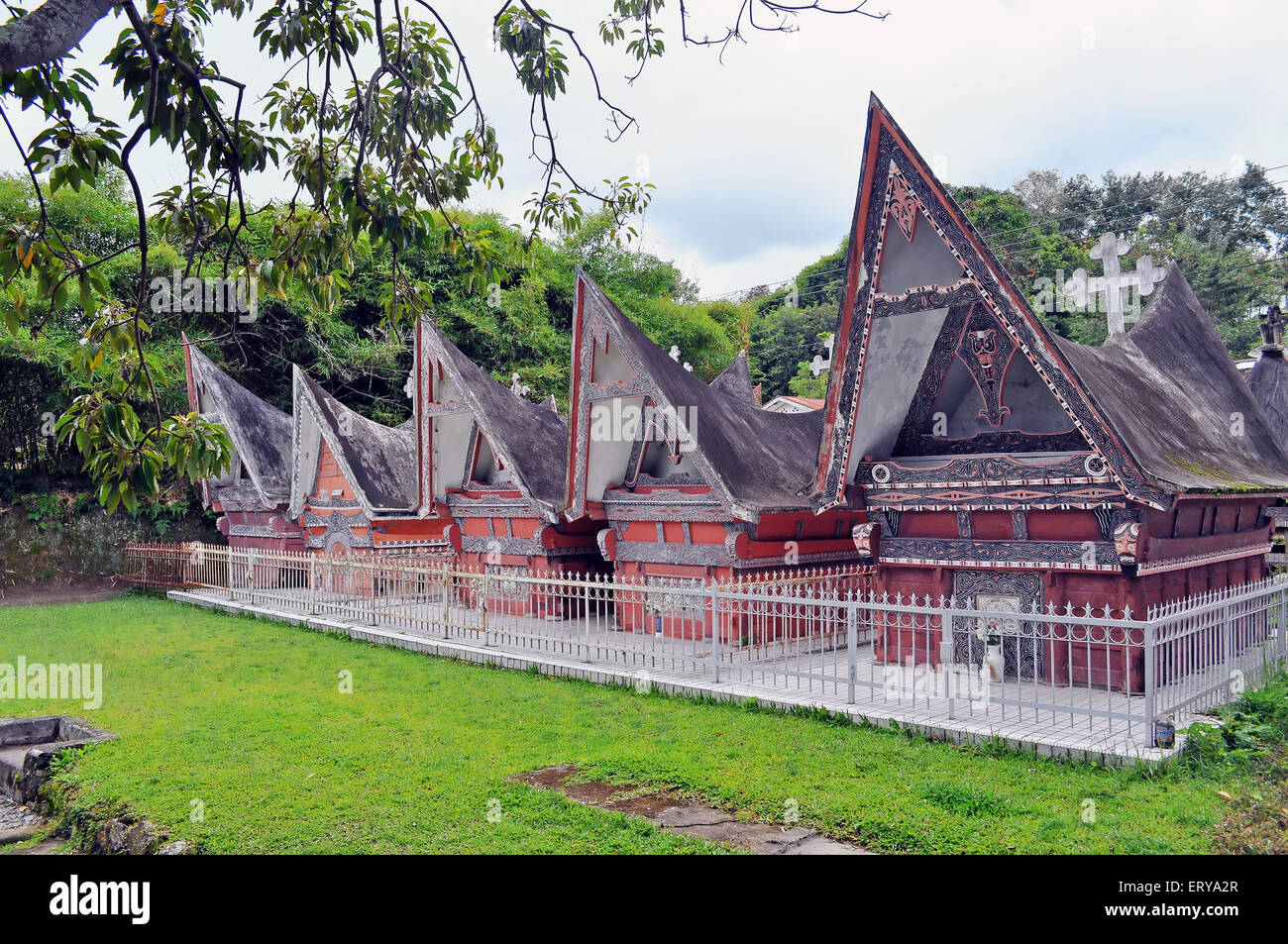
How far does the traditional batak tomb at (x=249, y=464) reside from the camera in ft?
73.7

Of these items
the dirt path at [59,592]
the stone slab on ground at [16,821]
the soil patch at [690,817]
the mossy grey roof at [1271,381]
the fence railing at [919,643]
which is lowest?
the stone slab on ground at [16,821]

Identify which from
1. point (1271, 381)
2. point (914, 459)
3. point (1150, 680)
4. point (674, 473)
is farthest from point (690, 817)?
point (1271, 381)

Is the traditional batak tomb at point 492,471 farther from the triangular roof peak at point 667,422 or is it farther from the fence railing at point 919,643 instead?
the triangular roof peak at point 667,422

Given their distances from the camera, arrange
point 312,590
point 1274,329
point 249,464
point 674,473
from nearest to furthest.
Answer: point 674,473 < point 312,590 < point 1274,329 < point 249,464

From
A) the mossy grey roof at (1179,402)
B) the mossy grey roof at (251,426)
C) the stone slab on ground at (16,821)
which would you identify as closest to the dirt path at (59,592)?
the mossy grey roof at (251,426)

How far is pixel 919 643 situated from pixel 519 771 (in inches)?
246

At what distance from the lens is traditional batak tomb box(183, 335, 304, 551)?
884 inches

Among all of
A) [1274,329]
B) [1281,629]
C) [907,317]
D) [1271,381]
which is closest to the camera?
[1281,629]

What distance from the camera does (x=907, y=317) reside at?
11.4m

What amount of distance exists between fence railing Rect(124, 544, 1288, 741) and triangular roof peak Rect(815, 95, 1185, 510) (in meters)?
1.74

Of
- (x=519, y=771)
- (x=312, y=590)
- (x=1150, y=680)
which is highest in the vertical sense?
(x=1150, y=680)

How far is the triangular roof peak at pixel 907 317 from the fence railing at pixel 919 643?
1.74 m

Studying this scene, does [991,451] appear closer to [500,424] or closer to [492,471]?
[500,424]

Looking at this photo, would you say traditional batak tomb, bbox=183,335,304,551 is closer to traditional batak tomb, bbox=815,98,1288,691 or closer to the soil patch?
traditional batak tomb, bbox=815,98,1288,691
